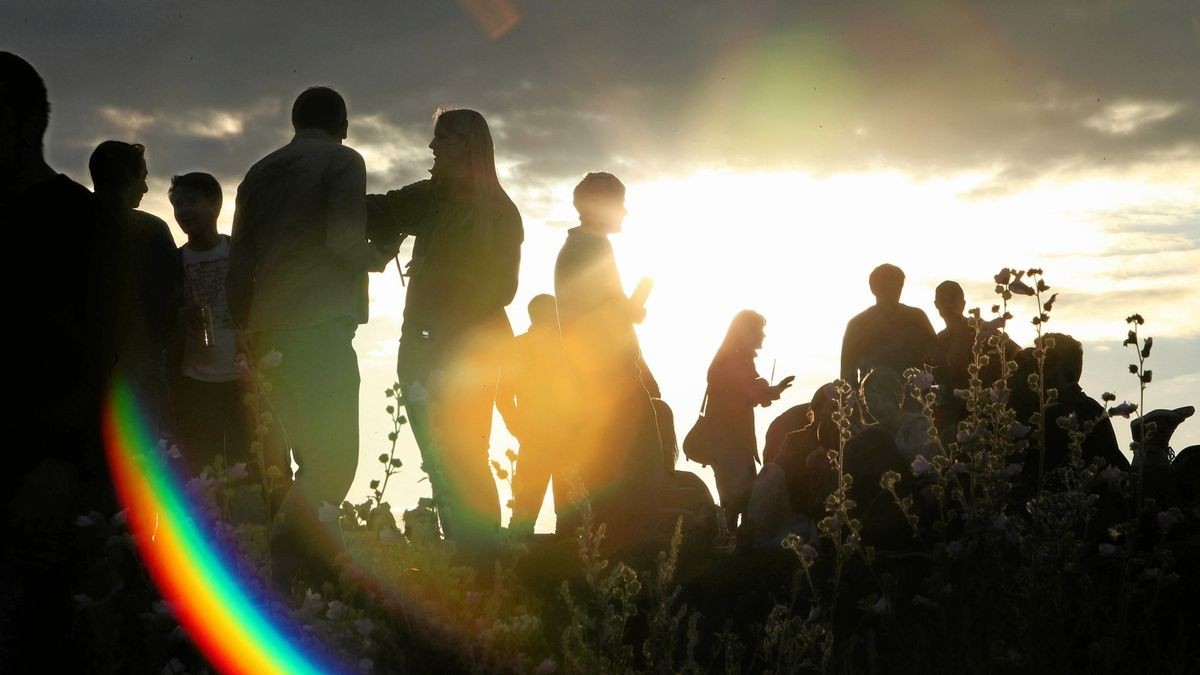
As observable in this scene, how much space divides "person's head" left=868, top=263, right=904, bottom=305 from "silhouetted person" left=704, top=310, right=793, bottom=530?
55.8 inches

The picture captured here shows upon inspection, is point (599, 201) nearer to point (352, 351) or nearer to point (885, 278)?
point (352, 351)

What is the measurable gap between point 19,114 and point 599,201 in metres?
4.96

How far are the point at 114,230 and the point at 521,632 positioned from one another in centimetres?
145

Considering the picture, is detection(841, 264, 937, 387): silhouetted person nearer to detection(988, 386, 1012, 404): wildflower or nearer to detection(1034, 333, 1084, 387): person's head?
detection(1034, 333, 1084, 387): person's head

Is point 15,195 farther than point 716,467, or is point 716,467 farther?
point 716,467

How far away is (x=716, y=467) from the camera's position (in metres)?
11.2

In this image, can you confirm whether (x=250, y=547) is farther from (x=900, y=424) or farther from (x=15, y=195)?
(x=900, y=424)

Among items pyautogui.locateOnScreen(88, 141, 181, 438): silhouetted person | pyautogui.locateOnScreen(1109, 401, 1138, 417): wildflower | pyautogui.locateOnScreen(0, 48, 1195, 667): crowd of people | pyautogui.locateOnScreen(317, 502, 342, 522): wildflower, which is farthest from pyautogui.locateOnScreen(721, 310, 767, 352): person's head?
pyautogui.locateOnScreen(317, 502, 342, 522): wildflower

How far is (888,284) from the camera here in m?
10.3

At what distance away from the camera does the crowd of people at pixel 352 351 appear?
3.39 meters

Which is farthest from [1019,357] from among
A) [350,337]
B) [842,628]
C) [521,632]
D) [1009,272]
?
[521,632]

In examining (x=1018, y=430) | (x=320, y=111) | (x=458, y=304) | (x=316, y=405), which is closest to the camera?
(x=1018, y=430)

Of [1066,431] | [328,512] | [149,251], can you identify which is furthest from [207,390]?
[1066,431]

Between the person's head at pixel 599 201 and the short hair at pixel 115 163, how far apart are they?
254 centimetres
